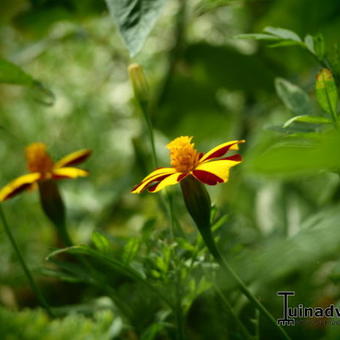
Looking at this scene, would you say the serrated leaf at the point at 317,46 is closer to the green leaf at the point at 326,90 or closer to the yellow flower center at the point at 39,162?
the green leaf at the point at 326,90

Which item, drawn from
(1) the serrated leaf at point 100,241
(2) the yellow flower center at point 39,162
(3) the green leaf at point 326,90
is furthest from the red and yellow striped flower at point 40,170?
(3) the green leaf at point 326,90

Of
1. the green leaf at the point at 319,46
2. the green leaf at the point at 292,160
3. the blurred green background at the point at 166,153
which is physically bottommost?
the blurred green background at the point at 166,153

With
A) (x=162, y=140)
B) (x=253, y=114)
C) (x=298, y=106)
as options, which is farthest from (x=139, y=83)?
(x=162, y=140)

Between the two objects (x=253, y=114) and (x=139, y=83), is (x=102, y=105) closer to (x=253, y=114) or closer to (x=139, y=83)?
(x=253, y=114)

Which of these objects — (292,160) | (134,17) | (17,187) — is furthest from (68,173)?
(292,160)

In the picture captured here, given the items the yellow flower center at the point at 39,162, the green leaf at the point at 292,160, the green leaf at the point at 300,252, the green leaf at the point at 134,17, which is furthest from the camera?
the yellow flower center at the point at 39,162

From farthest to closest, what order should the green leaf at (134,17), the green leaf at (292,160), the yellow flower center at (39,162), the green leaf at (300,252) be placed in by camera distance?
the yellow flower center at (39,162) < the green leaf at (134,17) < the green leaf at (300,252) < the green leaf at (292,160)

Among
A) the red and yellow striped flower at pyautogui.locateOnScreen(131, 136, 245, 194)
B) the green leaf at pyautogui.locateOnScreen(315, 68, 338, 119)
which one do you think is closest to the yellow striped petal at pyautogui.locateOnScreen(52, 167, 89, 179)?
the red and yellow striped flower at pyautogui.locateOnScreen(131, 136, 245, 194)
